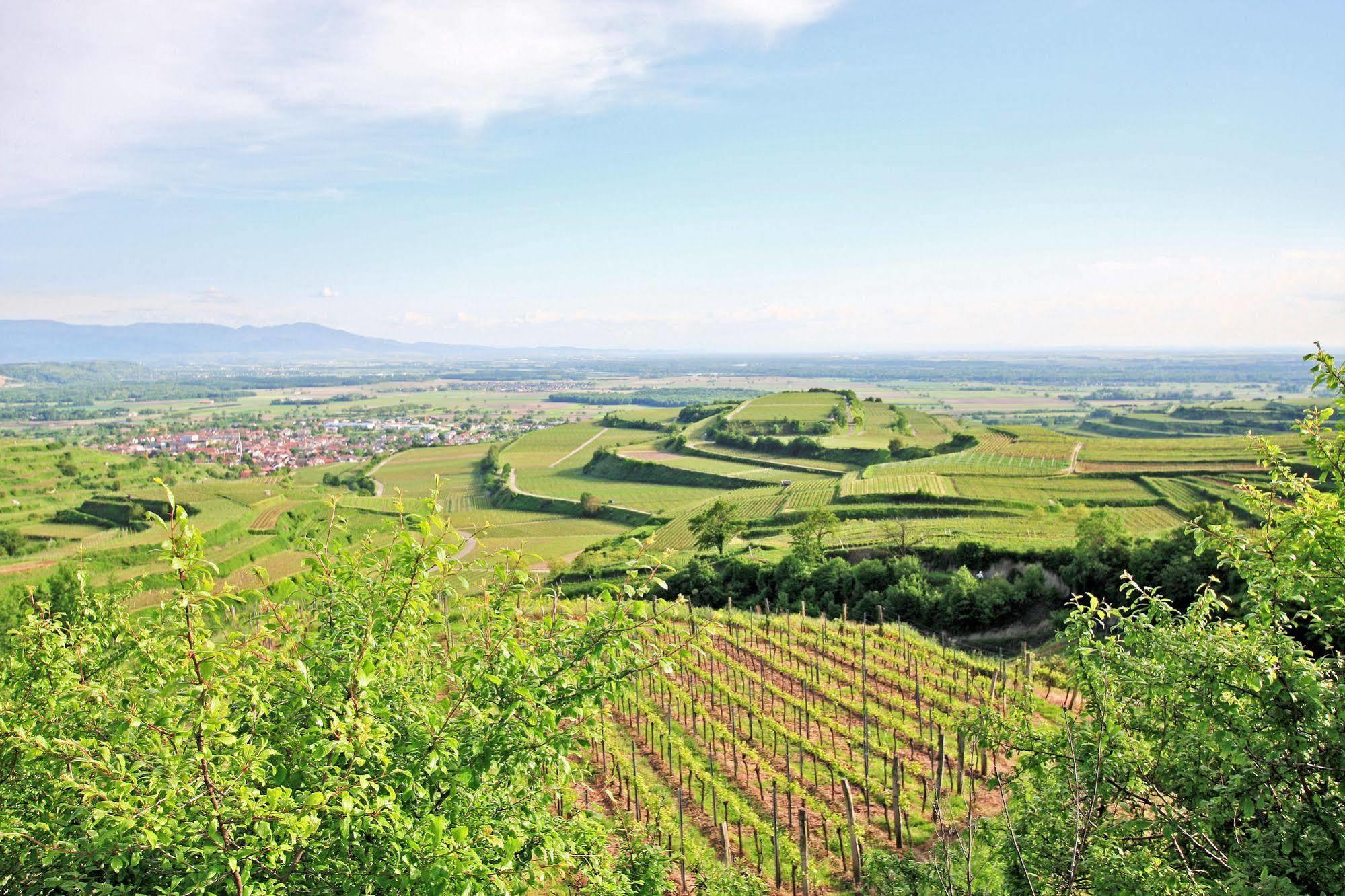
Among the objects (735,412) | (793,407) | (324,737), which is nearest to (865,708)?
(324,737)

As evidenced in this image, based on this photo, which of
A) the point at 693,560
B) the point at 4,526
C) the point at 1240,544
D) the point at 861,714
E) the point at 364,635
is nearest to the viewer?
the point at 364,635

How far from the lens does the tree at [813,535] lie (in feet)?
142

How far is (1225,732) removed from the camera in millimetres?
5297

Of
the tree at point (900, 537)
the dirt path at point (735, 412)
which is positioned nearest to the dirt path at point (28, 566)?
the tree at point (900, 537)

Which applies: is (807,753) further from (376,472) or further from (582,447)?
(582,447)

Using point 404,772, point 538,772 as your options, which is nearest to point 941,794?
point 538,772

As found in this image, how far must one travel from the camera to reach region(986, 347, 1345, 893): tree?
5012 millimetres

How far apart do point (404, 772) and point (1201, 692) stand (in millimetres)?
5889

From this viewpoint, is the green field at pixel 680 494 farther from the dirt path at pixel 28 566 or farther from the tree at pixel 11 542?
the tree at pixel 11 542

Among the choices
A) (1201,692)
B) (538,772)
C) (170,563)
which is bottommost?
(538,772)

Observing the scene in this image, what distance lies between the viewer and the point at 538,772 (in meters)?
5.60

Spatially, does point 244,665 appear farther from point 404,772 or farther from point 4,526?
point 4,526

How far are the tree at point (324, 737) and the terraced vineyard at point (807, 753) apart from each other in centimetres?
590

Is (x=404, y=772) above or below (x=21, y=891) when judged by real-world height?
above
